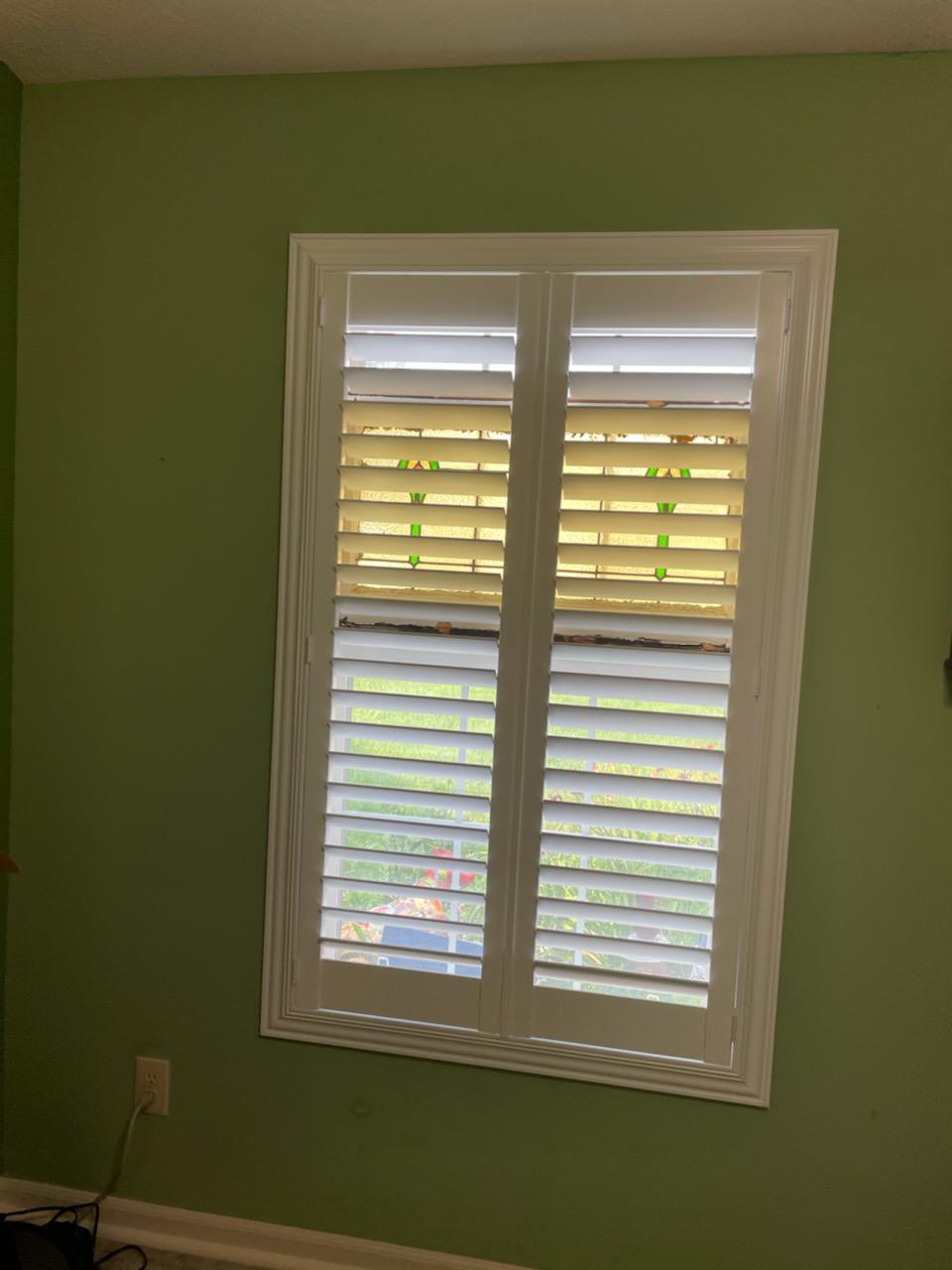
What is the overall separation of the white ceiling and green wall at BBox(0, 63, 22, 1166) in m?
0.13

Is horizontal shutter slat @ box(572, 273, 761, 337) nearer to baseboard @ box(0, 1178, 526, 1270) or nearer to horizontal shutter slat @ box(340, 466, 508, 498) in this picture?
horizontal shutter slat @ box(340, 466, 508, 498)

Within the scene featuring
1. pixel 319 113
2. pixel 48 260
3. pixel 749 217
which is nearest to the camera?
pixel 749 217

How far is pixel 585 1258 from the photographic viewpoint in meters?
1.66

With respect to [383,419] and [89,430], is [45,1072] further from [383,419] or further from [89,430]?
[383,419]

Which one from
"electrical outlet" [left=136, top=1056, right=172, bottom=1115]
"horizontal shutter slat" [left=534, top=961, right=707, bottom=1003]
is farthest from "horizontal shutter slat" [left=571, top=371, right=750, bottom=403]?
"electrical outlet" [left=136, top=1056, right=172, bottom=1115]

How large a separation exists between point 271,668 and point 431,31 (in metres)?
1.19

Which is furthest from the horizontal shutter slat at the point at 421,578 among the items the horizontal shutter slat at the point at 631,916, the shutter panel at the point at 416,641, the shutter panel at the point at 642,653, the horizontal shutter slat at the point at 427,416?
the horizontal shutter slat at the point at 631,916

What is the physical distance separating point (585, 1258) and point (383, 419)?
1.67 meters

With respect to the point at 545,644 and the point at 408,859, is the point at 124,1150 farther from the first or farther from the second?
the point at 545,644

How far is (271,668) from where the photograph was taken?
172cm

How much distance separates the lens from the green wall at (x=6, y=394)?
1691 mm

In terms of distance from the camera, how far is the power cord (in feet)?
5.85

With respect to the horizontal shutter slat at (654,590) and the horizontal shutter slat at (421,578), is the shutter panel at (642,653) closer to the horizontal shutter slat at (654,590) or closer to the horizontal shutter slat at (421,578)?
the horizontal shutter slat at (654,590)

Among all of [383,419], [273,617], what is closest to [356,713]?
[273,617]
